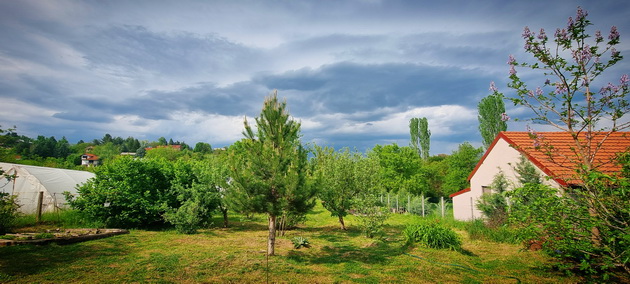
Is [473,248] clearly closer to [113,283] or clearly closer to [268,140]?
[268,140]

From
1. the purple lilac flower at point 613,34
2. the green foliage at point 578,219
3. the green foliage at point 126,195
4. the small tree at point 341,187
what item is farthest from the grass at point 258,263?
the purple lilac flower at point 613,34

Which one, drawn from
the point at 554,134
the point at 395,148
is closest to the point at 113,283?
the point at 554,134

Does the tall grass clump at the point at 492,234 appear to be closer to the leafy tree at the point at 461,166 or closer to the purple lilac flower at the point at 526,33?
the purple lilac flower at the point at 526,33

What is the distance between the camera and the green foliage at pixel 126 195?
14.2 metres

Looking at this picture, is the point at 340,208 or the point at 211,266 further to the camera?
the point at 340,208

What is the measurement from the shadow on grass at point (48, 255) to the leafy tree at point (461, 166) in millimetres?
32104

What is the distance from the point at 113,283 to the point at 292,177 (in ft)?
16.6

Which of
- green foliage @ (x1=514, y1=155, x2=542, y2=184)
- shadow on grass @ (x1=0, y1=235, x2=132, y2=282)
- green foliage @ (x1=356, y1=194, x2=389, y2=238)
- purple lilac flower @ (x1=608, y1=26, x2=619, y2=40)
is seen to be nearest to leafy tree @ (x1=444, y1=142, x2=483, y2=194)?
green foliage @ (x1=514, y1=155, x2=542, y2=184)

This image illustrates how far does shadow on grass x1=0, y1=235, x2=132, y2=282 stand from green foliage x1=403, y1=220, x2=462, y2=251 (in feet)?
36.2

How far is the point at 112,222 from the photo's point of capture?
14.5 m

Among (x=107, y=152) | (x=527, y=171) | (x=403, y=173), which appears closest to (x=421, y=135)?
(x=403, y=173)

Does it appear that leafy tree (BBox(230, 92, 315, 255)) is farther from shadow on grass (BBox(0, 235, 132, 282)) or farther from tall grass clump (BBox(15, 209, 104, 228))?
tall grass clump (BBox(15, 209, 104, 228))

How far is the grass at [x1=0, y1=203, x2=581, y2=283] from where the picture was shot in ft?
23.7

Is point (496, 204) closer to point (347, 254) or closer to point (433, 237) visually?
point (433, 237)
